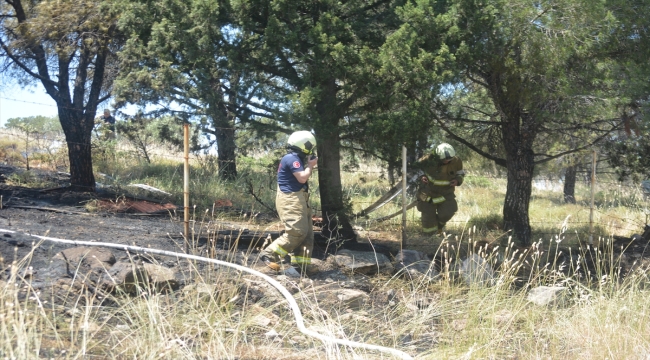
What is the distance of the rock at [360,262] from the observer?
8538 mm

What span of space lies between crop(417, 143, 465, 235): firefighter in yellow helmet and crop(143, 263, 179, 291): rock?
5363mm

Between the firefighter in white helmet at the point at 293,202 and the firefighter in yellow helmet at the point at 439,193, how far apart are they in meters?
3.32

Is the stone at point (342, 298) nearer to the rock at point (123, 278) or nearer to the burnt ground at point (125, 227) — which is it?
the burnt ground at point (125, 227)

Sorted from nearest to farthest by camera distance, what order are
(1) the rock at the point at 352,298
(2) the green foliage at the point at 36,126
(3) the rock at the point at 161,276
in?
(3) the rock at the point at 161,276 → (1) the rock at the point at 352,298 → (2) the green foliage at the point at 36,126

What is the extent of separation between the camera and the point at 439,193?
10969mm

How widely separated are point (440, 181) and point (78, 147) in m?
6.57

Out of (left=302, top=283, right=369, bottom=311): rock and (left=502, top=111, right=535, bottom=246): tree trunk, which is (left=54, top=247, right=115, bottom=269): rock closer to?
(left=302, top=283, right=369, bottom=311): rock

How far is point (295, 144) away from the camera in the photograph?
7812 millimetres

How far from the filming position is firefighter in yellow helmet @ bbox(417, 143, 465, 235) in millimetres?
10773

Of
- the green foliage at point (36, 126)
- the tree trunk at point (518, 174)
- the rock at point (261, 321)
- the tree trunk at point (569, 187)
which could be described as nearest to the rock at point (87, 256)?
the rock at point (261, 321)

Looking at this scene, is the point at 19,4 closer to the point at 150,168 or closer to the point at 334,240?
the point at 150,168

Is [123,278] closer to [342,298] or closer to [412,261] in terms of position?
[342,298]

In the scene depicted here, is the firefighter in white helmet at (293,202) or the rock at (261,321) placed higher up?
the firefighter in white helmet at (293,202)

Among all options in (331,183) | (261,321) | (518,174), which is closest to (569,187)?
(518,174)
